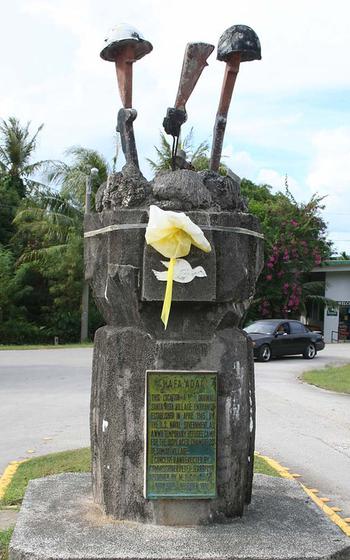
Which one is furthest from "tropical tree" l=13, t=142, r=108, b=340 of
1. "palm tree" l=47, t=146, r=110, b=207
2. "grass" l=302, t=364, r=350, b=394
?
"grass" l=302, t=364, r=350, b=394

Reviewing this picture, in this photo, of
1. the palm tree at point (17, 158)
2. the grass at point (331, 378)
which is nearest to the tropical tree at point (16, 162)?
the palm tree at point (17, 158)

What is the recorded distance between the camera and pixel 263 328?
2189 centimetres

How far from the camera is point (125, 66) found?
4.73 metres

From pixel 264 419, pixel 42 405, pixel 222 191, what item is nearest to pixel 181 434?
pixel 222 191

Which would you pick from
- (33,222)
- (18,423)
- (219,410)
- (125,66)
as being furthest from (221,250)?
(33,222)

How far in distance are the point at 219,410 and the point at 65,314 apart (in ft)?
84.4

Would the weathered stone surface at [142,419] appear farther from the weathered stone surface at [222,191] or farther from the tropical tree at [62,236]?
the tropical tree at [62,236]

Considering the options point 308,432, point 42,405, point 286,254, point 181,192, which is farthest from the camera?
point 286,254

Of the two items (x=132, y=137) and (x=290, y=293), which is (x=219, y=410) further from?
(x=290, y=293)

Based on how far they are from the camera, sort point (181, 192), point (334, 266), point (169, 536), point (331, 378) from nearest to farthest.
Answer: point (169, 536)
point (181, 192)
point (331, 378)
point (334, 266)

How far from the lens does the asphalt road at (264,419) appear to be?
809 centimetres

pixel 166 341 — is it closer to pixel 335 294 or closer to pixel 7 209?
pixel 7 209

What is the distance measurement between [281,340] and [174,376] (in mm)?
17743

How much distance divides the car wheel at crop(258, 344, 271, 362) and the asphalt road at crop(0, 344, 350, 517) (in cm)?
277
